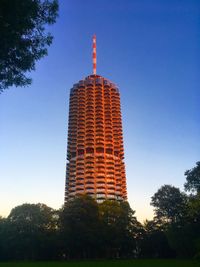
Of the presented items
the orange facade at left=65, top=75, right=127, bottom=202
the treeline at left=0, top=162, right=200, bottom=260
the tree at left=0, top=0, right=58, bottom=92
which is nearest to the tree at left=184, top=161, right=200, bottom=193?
the treeline at left=0, top=162, right=200, bottom=260

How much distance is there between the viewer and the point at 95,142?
169m

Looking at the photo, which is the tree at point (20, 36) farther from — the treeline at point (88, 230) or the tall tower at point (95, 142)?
the tall tower at point (95, 142)

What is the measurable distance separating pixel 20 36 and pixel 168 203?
7301 centimetres

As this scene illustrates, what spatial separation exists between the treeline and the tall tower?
61.6 m

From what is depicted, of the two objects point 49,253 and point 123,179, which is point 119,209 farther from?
point 123,179

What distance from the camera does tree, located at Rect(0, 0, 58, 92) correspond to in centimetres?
1135

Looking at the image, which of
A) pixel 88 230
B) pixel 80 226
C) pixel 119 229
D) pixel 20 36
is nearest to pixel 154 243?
pixel 119 229

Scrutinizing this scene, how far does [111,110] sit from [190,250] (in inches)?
4634

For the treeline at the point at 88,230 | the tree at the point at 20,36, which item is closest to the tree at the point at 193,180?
the treeline at the point at 88,230

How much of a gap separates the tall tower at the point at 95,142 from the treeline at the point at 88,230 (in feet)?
202

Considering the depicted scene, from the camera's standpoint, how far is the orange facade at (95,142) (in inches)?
6132

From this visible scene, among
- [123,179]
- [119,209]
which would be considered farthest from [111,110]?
[119,209]

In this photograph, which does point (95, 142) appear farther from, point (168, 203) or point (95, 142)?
point (168, 203)

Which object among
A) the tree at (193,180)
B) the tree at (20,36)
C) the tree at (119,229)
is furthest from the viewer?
the tree at (119,229)
